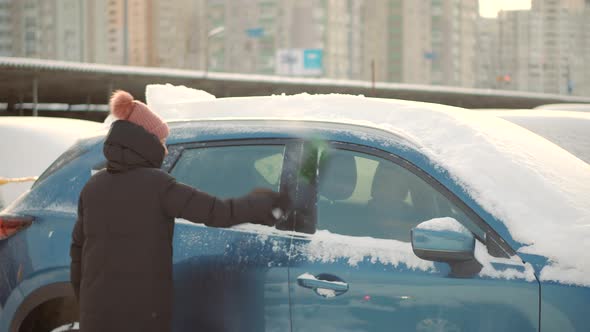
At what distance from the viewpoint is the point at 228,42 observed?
184 metres

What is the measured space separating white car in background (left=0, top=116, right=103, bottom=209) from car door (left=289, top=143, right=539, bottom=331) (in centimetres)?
531

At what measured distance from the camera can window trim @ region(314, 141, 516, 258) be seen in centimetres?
318

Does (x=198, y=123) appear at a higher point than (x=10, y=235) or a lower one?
higher

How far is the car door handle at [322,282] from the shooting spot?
334 centimetres

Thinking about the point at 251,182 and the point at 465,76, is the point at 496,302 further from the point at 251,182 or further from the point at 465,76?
the point at 465,76

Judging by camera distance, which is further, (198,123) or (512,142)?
(198,123)

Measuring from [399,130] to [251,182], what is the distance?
2.17 feet

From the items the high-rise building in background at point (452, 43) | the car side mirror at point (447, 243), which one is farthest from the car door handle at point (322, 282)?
the high-rise building in background at point (452, 43)

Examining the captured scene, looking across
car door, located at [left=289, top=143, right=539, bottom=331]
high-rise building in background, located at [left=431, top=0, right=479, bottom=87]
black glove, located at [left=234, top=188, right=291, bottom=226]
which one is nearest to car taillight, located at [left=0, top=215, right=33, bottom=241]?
black glove, located at [left=234, top=188, right=291, bottom=226]

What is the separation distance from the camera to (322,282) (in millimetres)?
3375

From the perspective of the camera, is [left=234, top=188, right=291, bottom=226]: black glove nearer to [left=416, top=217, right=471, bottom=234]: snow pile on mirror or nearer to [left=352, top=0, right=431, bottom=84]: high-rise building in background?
[left=416, top=217, right=471, bottom=234]: snow pile on mirror

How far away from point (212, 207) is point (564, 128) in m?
4.01

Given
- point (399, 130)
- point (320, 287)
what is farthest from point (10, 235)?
point (399, 130)

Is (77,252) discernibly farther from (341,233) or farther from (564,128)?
(564,128)
